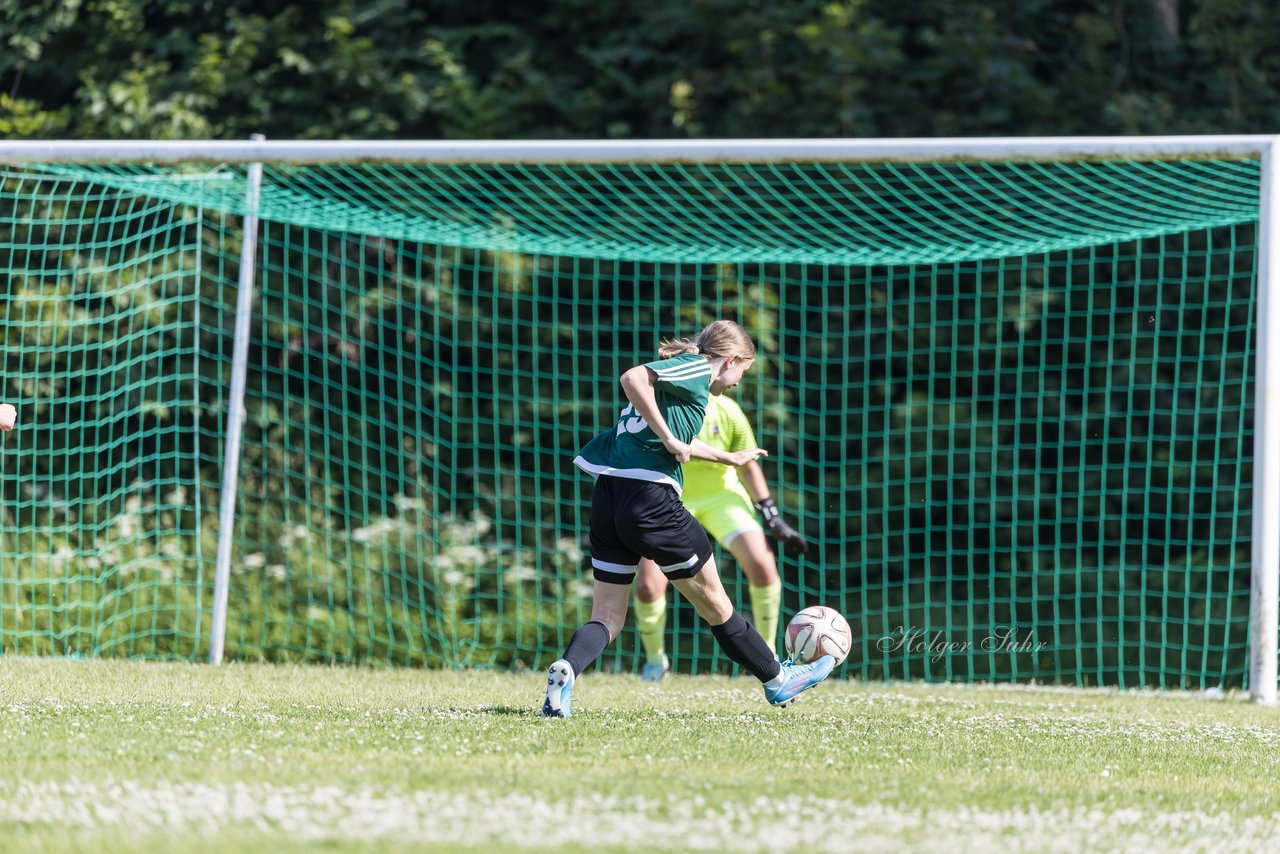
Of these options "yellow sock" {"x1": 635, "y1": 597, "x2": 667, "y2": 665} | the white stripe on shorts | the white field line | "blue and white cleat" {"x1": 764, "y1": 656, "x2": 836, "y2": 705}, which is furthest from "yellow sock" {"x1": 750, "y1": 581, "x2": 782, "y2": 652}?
the white field line

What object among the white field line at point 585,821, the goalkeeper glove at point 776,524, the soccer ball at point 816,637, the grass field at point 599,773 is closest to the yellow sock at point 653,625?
the goalkeeper glove at point 776,524

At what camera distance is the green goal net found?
963 centimetres


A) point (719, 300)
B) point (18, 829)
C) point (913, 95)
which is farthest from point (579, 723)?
point (913, 95)

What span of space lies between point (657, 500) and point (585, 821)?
1.91 m

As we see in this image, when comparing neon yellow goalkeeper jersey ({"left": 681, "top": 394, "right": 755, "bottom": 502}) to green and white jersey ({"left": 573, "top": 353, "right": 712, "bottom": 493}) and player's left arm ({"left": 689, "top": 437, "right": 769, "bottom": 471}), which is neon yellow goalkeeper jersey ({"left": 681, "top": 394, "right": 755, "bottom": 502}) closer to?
player's left arm ({"left": 689, "top": 437, "right": 769, "bottom": 471})

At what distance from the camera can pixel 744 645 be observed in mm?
5711

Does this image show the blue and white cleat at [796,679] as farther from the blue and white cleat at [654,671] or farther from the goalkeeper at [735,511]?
the blue and white cleat at [654,671]

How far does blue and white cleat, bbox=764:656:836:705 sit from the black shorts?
2.03ft

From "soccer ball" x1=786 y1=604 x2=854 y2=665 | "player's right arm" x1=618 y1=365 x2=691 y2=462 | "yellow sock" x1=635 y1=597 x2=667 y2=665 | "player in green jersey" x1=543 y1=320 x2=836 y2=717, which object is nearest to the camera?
"player's right arm" x1=618 y1=365 x2=691 y2=462

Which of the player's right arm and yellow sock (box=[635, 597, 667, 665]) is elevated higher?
the player's right arm

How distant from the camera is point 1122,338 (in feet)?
34.0

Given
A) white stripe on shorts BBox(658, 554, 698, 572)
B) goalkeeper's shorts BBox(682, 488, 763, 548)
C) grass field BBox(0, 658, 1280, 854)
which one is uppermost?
goalkeeper's shorts BBox(682, 488, 763, 548)

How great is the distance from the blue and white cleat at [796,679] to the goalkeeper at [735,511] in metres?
1.58

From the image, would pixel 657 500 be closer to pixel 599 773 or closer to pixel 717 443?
pixel 599 773
